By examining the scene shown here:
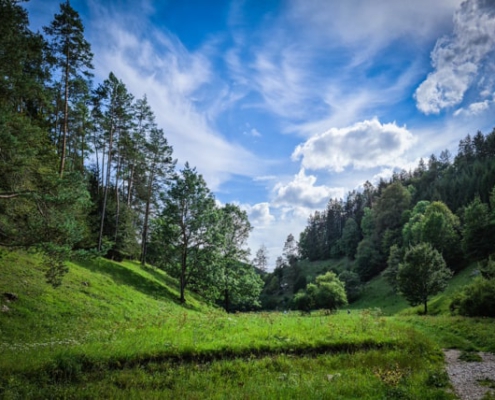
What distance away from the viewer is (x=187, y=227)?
3272 cm

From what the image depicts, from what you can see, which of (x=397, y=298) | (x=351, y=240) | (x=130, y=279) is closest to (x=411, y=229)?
(x=397, y=298)

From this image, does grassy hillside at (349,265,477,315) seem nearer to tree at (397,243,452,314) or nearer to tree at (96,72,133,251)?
tree at (397,243,452,314)

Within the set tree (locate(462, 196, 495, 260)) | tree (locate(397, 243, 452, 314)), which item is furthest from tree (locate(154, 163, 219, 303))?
tree (locate(462, 196, 495, 260))

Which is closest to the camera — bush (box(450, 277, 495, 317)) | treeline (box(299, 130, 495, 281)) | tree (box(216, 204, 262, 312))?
bush (box(450, 277, 495, 317))

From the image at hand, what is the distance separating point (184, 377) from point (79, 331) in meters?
8.44

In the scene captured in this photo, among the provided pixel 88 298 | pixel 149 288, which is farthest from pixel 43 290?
pixel 149 288

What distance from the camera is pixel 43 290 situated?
18.2 meters

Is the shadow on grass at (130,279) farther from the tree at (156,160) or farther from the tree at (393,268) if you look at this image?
the tree at (393,268)

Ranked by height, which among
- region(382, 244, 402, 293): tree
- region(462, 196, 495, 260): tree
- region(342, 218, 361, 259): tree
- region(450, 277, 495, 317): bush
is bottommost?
region(450, 277, 495, 317): bush

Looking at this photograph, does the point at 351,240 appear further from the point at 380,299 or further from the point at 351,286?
the point at 380,299

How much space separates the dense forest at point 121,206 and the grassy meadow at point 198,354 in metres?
2.84

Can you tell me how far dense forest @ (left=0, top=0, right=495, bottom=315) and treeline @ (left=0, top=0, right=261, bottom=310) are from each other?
9cm

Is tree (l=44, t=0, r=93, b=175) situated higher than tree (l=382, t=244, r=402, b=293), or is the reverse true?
tree (l=44, t=0, r=93, b=175)

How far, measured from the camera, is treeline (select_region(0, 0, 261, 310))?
46.4 ft
